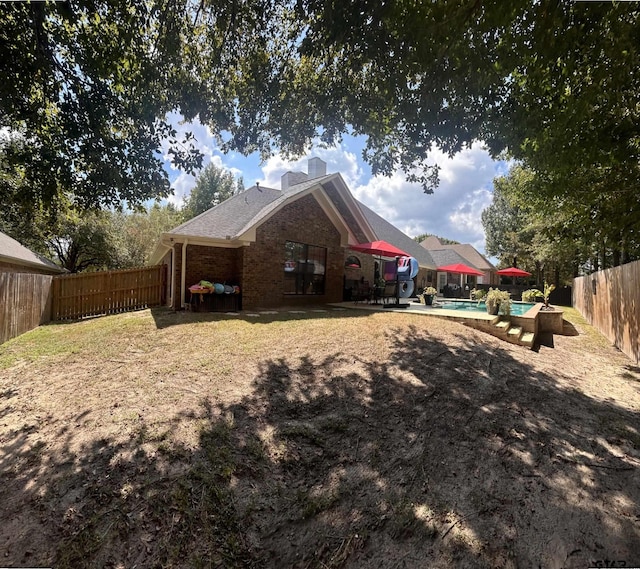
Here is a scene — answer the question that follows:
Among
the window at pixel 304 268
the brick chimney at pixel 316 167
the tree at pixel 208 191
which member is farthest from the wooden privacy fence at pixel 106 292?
the tree at pixel 208 191

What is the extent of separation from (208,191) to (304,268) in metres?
23.4

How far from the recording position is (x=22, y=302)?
25.6ft

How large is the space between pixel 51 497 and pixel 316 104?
722 cm

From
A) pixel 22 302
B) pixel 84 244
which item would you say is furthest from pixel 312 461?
pixel 84 244

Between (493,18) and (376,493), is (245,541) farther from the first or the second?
(493,18)

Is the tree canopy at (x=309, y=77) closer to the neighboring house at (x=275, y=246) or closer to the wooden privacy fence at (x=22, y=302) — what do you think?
the wooden privacy fence at (x=22, y=302)

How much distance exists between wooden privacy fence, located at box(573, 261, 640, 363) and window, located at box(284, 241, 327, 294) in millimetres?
9875

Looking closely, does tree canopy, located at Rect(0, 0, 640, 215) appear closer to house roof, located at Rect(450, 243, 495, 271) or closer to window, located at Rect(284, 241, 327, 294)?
window, located at Rect(284, 241, 327, 294)

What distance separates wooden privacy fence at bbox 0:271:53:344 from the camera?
6773mm

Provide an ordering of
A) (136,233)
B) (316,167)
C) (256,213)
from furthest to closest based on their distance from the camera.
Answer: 1. (136,233)
2. (316,167)
3. (256,213)

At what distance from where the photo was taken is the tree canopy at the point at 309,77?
4223 mm

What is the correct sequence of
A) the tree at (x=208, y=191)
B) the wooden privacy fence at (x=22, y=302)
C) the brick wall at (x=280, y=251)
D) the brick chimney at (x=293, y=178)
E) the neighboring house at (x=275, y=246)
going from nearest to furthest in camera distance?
the wooden privacy fence at (x=22, y=302), the neighboring house at (x=275, y=246), the brick wall at (x=280, y=251), the brick chimney at (x=293, y=178), the tree at (x=208, y=191)

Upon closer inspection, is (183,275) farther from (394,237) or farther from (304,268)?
(394,237)

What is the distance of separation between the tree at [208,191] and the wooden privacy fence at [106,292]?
21791 millimetres
